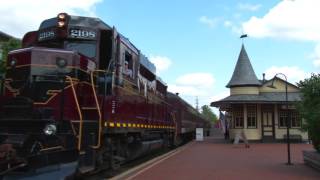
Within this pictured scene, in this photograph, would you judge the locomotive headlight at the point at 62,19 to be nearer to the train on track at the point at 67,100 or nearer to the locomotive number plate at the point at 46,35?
the train on track at the point at 67,100

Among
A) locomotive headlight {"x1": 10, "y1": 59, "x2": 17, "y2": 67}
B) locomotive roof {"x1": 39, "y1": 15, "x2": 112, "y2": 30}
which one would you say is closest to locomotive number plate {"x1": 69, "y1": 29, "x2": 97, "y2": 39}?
locomotive roof {"x1": 39, "y1": 15, "x2": 112, "y2": 30}

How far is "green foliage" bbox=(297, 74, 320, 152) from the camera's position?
15.1 metres

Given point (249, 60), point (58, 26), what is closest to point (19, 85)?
point (58, 26)

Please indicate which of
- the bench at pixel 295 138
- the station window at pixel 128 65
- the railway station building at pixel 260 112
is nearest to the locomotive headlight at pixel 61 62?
the station window at pixel 128 65

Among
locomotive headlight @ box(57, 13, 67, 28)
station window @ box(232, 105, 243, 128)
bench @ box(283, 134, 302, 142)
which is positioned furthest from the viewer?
station window @ box(232, 105, 243, 128)

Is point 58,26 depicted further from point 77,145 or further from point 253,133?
point 253,133

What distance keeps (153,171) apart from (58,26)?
5845 millimetres

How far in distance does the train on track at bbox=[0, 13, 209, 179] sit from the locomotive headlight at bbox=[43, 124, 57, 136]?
0.07 ft

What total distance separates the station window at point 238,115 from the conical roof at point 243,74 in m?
1.84

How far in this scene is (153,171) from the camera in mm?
15844

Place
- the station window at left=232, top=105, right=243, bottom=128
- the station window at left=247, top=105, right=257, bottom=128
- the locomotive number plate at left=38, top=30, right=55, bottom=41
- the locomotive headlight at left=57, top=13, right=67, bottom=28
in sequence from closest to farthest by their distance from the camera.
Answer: the locomotive headlight at left=57, top=13, right=67, bottom=28, the locomotive number plate at left=38, top=30, right=55, bottom=41, the station window at left=247, top=105, right=257, bottom=128, the station window at left=232, top=105, right=243, bottom=128

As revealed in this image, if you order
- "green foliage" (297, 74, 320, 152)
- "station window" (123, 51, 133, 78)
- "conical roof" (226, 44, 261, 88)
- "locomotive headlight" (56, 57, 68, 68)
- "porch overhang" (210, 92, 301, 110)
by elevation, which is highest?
"conical roof" (226, 44, 261, 88)

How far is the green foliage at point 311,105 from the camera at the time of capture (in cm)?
1505

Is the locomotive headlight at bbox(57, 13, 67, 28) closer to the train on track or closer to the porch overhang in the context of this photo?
the train on track
